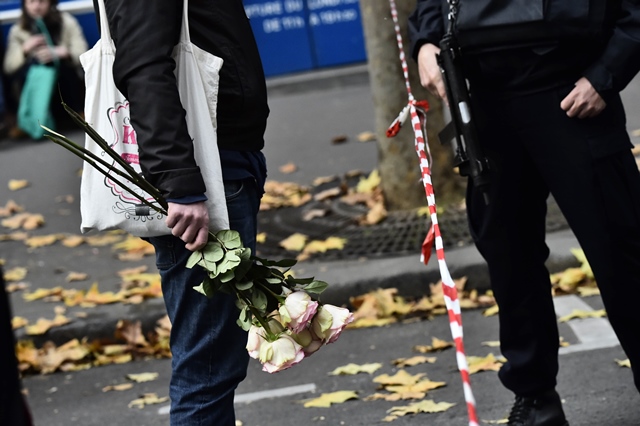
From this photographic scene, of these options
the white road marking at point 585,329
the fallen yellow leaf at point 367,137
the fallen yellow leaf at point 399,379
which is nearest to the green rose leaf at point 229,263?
the fallen yellow leaf at point 399,379

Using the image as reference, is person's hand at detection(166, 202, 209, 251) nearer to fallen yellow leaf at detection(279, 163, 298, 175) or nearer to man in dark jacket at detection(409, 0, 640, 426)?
man in dark jacket at detection(409, 0, 640, 426)

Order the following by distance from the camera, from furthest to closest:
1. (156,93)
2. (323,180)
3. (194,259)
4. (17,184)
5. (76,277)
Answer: (17,184)
(323,180)
(76,277)
(194,259)
(156,93)

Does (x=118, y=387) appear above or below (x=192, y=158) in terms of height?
below

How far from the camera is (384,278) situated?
5906mm

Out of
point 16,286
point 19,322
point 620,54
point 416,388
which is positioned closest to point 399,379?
point 416,388

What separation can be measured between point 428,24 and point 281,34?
8.61 metres

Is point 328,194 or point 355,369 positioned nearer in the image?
point 355,369

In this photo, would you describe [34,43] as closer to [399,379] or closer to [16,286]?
[16,286]

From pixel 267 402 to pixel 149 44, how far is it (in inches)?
88.8

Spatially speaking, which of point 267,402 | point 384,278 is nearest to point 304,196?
point 384,278

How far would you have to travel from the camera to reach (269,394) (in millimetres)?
4871

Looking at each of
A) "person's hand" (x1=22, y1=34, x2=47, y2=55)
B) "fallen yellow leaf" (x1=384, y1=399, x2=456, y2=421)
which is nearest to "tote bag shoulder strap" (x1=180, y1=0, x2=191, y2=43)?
"fallen yellow leaf" (x1=384, y1=399, x2=456, y2=421)

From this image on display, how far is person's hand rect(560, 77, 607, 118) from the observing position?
3.40 metres

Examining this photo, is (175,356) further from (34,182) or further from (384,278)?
(34,182)
